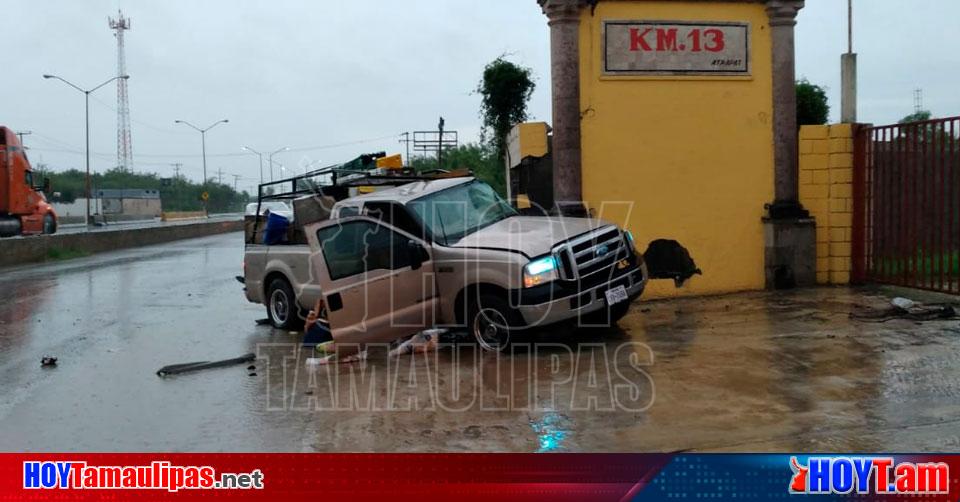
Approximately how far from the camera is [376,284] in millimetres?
8766

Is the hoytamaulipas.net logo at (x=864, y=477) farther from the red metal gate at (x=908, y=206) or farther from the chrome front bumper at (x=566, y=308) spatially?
the red metal gate at (x=908, y=206)

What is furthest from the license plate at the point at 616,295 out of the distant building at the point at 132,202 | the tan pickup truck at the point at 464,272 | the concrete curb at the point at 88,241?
the distant building at the point at 132,202

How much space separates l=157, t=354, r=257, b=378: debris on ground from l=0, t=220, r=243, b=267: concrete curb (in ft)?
58.6

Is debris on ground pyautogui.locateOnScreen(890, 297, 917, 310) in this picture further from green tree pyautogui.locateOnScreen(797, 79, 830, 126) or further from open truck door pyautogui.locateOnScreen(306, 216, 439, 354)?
green tree pyautogui.locateOnScreen(797, 79, 830, 126)

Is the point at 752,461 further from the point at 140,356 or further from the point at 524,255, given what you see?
the point at 140,356

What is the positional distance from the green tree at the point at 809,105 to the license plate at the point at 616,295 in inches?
423

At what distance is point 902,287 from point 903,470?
24.8ft

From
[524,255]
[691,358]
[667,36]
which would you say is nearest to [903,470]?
[691,358]

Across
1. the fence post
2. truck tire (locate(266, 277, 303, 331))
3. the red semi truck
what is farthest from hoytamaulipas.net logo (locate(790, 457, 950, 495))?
the red semi truck

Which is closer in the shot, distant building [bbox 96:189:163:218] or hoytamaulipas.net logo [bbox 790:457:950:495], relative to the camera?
hoytamaulipas.net logo [bbox 790:457:950:495]

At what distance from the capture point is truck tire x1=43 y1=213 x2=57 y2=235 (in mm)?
32188

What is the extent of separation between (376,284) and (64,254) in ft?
72.1

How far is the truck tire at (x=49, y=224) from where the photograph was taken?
32.2 metres

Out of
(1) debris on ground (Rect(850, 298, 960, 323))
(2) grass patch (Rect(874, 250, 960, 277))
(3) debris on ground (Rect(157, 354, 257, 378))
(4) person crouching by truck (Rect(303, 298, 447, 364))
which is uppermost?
(2) grass patch (Rect(874, 250, 960, 277))
